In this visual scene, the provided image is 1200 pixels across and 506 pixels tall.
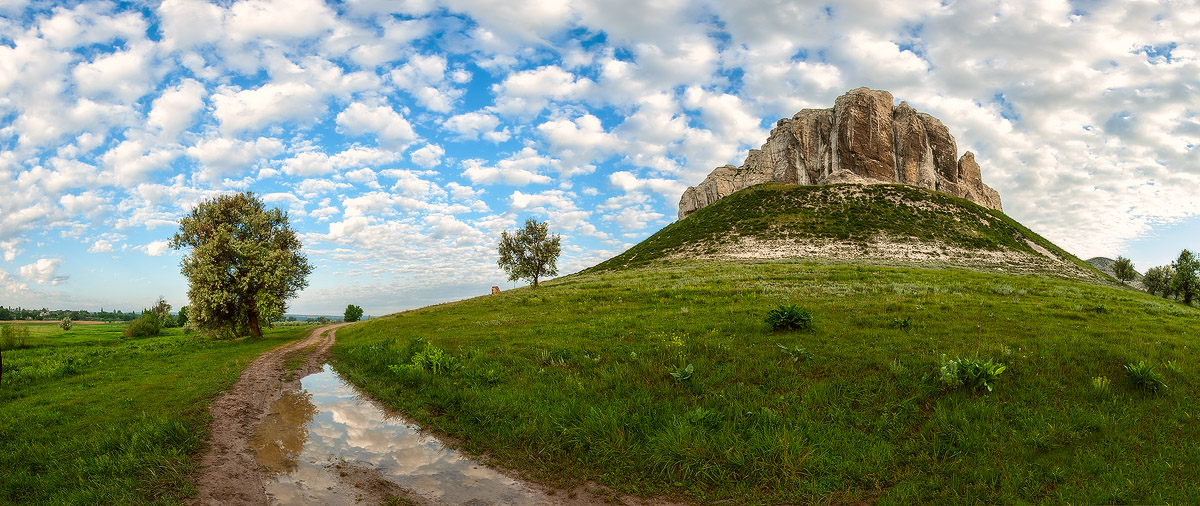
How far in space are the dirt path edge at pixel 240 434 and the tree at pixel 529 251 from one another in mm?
30666

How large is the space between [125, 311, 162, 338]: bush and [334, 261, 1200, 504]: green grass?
4961cm

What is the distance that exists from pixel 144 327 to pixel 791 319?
2492 inches

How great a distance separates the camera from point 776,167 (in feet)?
409

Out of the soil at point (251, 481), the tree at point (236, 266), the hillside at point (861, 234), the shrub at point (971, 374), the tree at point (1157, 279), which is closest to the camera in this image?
the soil at point (251, 481)

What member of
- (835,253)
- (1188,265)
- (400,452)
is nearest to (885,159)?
(835,253)

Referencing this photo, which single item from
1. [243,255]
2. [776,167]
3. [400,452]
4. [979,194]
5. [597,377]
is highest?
[776,167]

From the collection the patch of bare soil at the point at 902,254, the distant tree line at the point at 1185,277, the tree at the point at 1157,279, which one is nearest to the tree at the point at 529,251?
the patch of bare soil at the point at 902,254

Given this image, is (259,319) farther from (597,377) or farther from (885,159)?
(885,159)

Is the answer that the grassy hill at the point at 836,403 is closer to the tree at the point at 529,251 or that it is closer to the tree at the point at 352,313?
the tree at the point at 529,251

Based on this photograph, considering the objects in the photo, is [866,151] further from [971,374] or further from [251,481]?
[251,481]

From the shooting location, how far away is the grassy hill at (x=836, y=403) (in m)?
7.04

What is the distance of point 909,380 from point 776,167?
125214 millimetres

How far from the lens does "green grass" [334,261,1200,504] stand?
7.00 metres

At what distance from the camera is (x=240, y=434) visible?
406 inches
